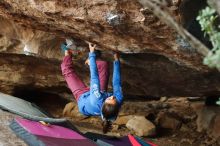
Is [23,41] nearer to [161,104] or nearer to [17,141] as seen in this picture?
[17,141]

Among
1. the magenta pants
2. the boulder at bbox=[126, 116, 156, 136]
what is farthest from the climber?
the boulder at bbox=[126, 116, 156, 136]

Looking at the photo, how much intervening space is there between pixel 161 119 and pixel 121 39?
4.75 meters

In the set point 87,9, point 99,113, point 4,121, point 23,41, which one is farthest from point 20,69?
point 87,9

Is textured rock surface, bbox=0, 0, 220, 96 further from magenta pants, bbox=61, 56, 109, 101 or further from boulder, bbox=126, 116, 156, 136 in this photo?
boulder, bbox=126, 116, 156, 136

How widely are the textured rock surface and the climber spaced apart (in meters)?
0.30

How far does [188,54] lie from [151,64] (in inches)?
53.0

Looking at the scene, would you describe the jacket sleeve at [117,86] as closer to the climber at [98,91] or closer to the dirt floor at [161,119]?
the climber at [98,91]

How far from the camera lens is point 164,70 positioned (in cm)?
657

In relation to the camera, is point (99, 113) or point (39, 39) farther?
point (39, 39)

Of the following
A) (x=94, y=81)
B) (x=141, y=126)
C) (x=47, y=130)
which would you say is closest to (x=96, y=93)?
(x=94, y=81)

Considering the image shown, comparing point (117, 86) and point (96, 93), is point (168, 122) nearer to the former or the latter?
point (117, 86)

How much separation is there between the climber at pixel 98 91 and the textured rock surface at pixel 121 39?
302 millimetres

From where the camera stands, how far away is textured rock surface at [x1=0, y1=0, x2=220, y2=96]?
15.3ft

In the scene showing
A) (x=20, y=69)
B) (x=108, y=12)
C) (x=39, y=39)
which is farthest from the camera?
(x=20, y=69)
